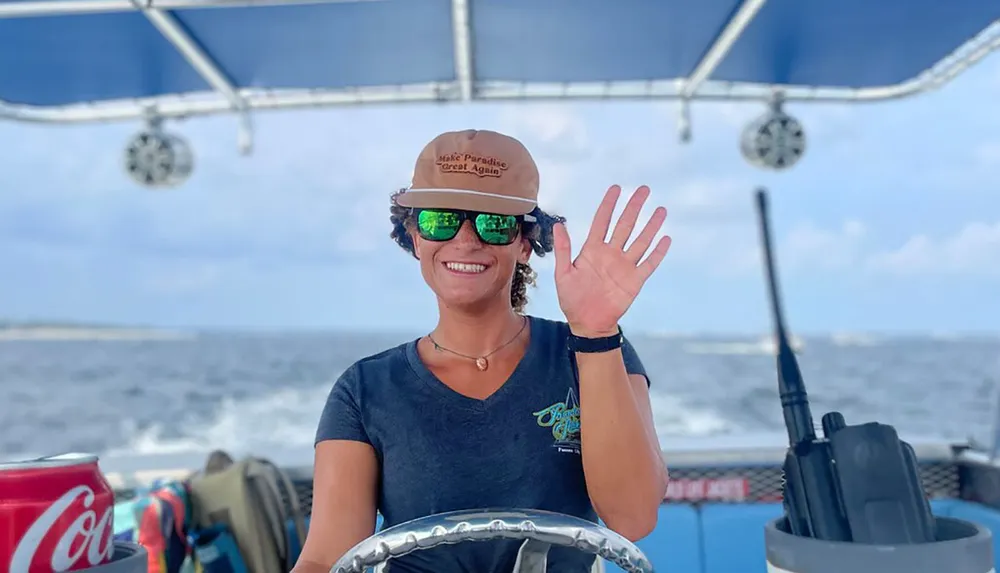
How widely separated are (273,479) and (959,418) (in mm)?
17226

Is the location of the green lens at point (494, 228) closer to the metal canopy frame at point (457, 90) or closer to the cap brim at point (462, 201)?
the cap brim at point (462, 201)

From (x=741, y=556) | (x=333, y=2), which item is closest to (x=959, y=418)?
(x=741, y=556)

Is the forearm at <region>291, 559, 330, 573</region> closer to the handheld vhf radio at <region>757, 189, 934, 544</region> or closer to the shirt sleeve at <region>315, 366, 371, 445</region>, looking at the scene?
the shirt sleeve at <region>315, 366, 371, 445</region>

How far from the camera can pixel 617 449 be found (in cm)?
118

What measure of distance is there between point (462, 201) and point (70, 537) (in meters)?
0.70

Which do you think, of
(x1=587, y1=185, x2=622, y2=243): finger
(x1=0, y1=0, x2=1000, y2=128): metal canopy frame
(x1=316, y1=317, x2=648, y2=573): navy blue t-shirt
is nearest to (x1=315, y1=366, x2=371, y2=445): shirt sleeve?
(x1=316, y1=317, x2=648, y2=573): navy blue t-shirt

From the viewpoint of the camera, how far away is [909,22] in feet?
7.77

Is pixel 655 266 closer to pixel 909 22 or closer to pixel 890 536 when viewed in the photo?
pixel 890 536

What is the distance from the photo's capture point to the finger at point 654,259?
1.04m

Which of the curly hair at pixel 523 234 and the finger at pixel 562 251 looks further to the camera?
the curly hair at pixel 523 234

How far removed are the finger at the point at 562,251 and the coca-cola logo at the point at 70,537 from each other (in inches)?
24.2

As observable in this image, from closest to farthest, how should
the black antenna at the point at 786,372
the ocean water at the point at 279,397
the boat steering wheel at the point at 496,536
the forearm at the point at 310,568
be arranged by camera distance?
the boat steering wheel at the point at 496,536 → the black antenna at the point at 786,372 → the forearm at the point at 310,568 → the ocean water at the point at 279,397

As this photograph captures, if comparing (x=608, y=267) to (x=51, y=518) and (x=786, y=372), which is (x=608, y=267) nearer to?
(x=786, y=372)

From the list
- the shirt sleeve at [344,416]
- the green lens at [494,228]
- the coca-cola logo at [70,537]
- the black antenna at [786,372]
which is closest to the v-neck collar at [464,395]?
the shirt sleeve at [344,416]
